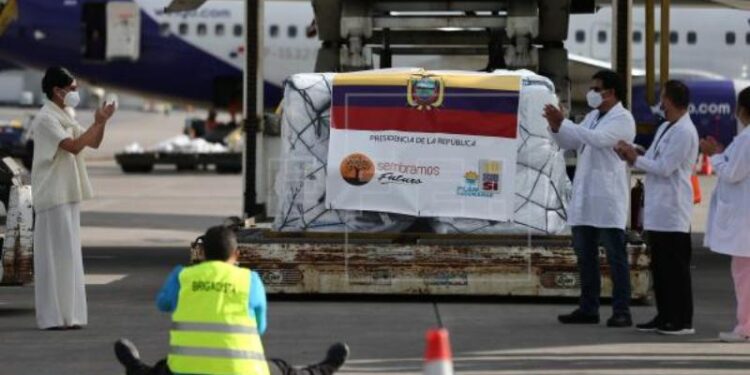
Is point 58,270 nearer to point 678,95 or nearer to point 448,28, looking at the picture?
point 678,95

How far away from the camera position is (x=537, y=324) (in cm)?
1300

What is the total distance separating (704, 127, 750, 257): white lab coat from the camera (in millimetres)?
12047

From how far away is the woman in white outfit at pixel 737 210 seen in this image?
12.1 meters

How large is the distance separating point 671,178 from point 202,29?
25.3 meters

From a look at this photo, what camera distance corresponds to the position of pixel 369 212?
14.3 meters

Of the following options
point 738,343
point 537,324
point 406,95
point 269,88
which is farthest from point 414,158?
point 269,88

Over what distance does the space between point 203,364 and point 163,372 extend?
1.33ft

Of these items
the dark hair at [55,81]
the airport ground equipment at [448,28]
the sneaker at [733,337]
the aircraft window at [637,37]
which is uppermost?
the aircraft window at [637,37]

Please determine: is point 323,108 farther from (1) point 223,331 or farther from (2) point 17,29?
(2) point 17,29

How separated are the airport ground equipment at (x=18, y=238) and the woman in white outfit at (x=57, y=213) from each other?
615 millimetres

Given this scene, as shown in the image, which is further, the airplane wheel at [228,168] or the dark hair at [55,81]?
the airplane wheel at [228,168]

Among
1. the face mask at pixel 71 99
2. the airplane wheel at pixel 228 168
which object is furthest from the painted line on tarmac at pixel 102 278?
the airplane wheel at pixel 228 168

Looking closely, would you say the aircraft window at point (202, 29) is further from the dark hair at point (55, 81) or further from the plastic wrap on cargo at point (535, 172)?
the dark hair at point (55, 81)

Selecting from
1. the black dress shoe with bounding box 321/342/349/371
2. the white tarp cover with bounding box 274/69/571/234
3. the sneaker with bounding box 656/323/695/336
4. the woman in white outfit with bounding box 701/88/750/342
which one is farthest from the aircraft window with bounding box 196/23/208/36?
the black dress shoe with bounding box 321/342/349/371
